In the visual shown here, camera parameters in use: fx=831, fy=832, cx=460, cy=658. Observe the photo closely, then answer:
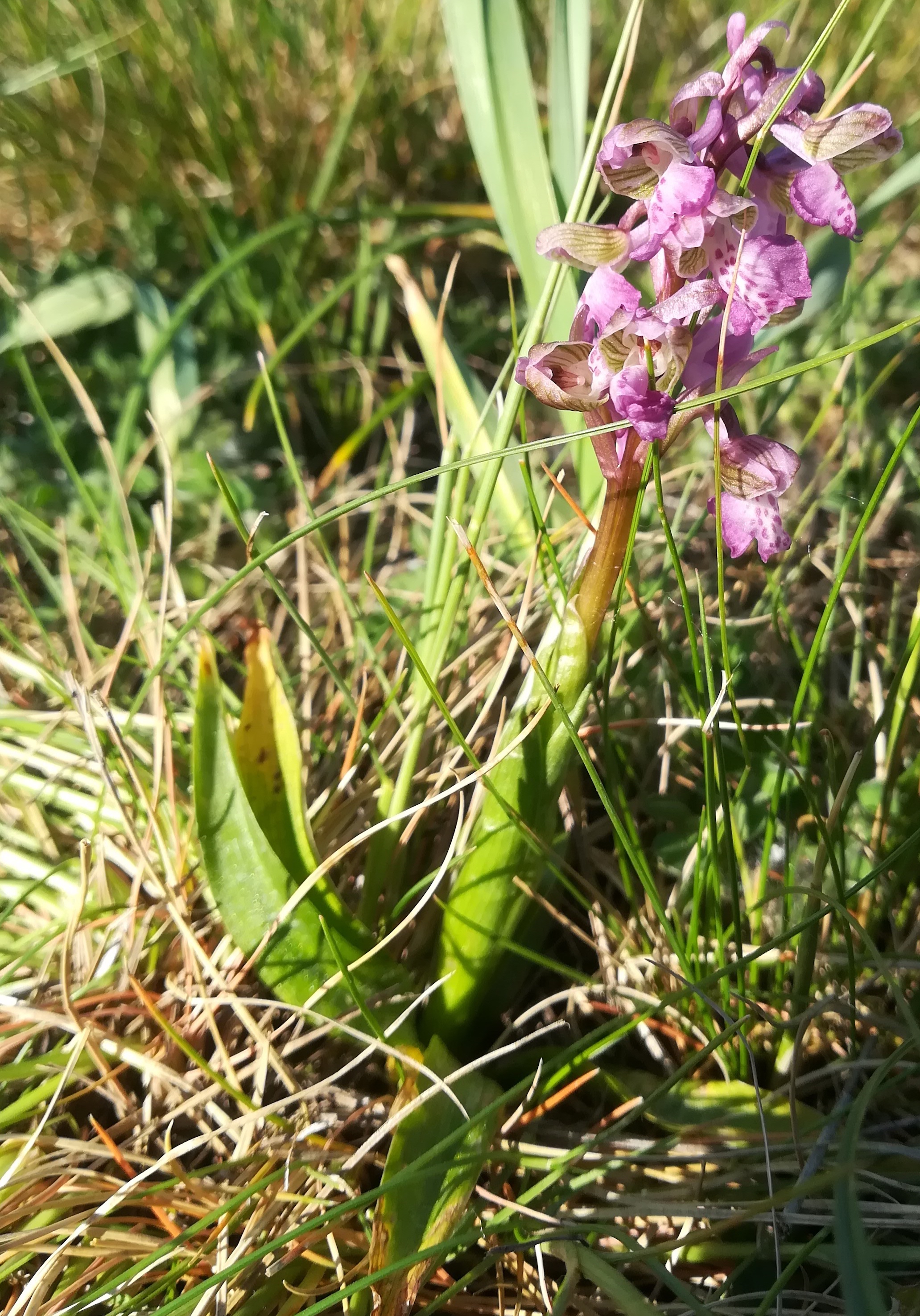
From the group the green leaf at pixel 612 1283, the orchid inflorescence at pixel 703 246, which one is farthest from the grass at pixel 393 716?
the orchid inflorescence at pixel 703 246

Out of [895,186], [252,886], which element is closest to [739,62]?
[895,186]

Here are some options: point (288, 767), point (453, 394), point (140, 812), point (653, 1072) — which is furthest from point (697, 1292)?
point (453, 394)

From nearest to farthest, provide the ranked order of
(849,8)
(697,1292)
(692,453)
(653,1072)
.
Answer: (697,1292), (653,1072), (692,453), (849,8)

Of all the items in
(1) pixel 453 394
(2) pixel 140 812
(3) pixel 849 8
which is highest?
(3) pixel 849 8

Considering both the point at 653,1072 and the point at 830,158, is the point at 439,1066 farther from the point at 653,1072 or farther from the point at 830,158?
the point at 830,158

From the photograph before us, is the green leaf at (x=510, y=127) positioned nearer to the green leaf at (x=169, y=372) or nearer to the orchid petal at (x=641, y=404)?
the orchid petal at (x=641, y=404)

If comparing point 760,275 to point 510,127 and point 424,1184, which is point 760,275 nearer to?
point 510,127

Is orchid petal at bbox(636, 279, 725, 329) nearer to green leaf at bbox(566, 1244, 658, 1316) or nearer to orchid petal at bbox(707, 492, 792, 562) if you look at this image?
A: orchid petal at bbox(707, 492, 792, 562)
